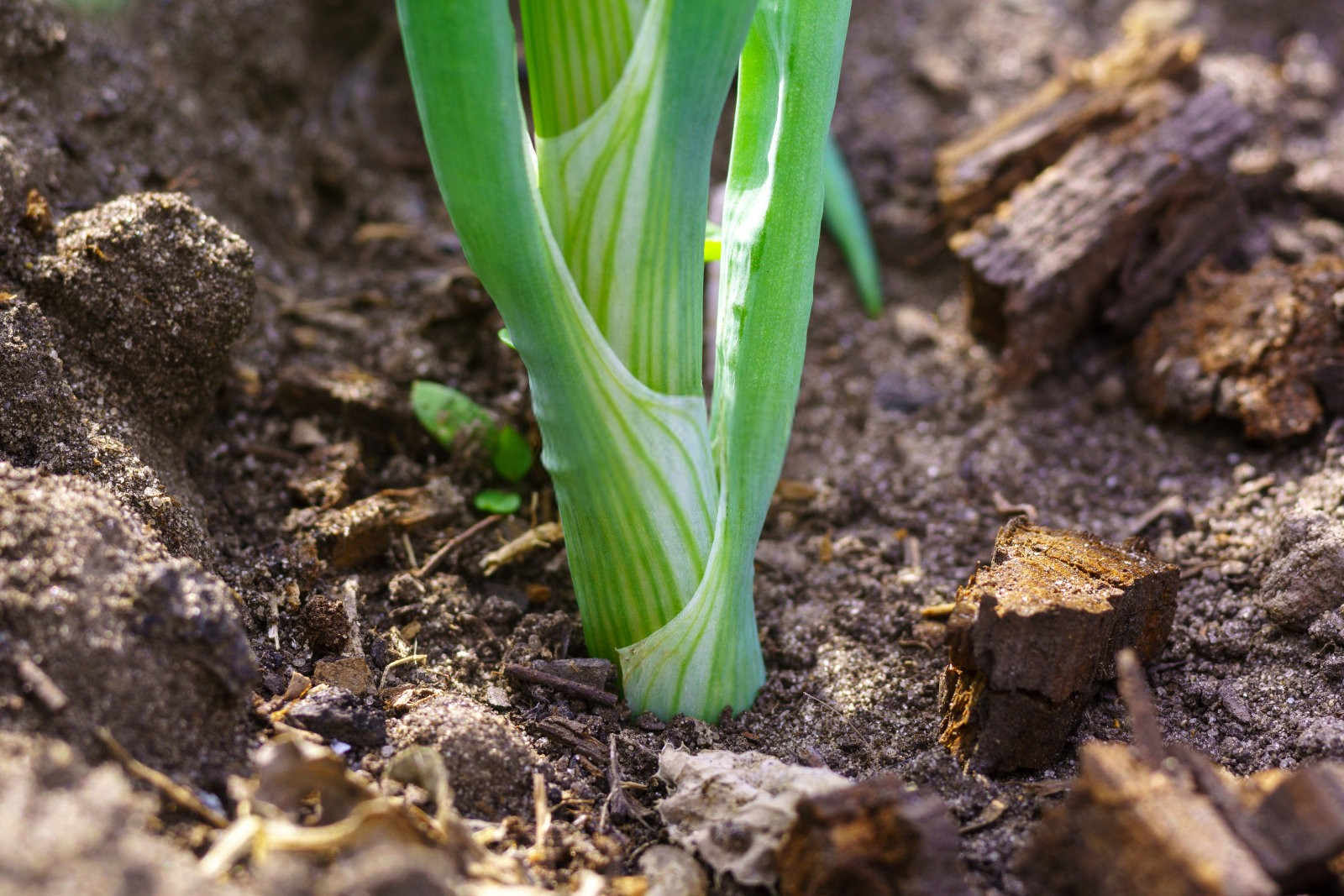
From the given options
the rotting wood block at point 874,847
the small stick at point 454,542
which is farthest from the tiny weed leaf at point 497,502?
the rotting wood block at point 874,847

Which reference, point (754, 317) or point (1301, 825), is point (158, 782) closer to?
point (754, 317)

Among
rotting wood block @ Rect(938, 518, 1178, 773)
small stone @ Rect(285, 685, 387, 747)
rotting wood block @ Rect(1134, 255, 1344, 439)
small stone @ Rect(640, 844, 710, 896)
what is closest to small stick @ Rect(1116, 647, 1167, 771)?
rotting wood block @ Rect(938, 518, 1178, 773)

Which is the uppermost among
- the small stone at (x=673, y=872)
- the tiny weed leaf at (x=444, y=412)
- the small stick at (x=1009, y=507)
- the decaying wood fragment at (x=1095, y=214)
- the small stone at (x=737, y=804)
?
the decaying wood fragment at (x=1095, y=214)

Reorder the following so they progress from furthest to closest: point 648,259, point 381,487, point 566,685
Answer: point 381,487 → point 566,685 → point 648,259

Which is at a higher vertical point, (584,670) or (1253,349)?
(1253,349)

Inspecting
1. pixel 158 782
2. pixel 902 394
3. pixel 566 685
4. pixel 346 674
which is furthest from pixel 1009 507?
pixel 158 782

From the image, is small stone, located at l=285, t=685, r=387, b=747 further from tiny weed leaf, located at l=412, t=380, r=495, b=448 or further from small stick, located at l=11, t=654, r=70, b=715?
tiny weed leaf, located at l=412, t=380, r=495, b=448

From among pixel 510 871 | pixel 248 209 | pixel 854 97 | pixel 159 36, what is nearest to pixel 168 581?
pixel 510 871

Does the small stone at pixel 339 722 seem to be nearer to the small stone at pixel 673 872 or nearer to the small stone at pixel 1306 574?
the small stone at pixel 673 872
